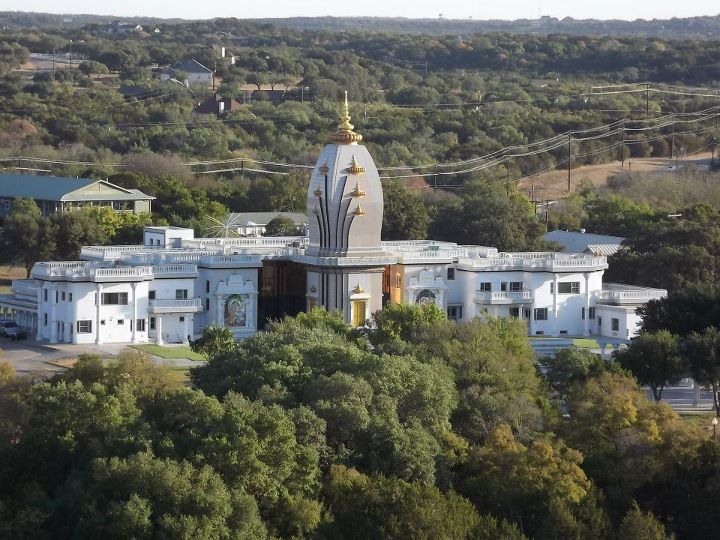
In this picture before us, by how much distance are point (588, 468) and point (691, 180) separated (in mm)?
62904

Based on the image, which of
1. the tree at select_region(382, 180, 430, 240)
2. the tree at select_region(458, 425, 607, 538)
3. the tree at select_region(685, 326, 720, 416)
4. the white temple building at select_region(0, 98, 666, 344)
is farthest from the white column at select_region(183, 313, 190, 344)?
the tree at select_region(458, 425, 607, 538)

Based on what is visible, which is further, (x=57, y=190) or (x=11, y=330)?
(x=57, y=190)

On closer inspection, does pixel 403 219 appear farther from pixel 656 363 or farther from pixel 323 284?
pixel 656 363

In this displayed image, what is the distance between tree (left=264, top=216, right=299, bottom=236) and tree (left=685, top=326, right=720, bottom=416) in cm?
2758

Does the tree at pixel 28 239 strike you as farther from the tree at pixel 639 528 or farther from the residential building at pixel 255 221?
the tree at pixel 639 528

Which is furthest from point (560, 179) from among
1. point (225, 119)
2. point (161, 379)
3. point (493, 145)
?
point (161, 379)

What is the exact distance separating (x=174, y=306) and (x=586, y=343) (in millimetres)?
11770

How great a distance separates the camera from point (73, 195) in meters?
87.9

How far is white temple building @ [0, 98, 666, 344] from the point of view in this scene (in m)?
65.4

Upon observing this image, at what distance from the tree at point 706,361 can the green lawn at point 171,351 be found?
43.3 feet

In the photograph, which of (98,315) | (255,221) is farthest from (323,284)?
(255,221)

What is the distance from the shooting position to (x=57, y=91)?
146 meters

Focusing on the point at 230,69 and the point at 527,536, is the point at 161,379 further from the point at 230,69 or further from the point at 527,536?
the point at 230,69

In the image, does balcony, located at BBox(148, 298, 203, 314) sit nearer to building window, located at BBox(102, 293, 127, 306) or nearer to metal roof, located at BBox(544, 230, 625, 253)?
building window, located at BBox(102, 293, 127, 306)
